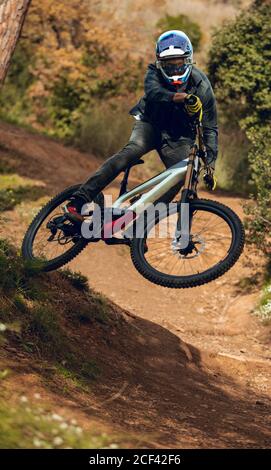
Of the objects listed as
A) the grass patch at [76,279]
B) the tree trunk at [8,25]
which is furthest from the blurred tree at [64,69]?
the tree trunk at [8,25]

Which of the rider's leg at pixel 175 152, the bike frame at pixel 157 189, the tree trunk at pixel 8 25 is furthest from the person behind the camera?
the tree trunk at pixel 8 25

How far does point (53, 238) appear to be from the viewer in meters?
8.10

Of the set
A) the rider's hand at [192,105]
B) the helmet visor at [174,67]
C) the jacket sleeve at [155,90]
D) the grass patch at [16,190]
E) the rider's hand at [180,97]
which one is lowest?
the rider's hand at [192,105]

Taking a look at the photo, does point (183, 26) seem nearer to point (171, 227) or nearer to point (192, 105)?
point (171, 227)

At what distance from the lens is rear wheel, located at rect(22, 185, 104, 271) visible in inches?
307

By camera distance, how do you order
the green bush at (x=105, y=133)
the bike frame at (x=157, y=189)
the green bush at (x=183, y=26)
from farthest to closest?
the green bush at (x=183, y=26), the green bush at (x=105, y=133), the bike frame at (x=157, y=189)

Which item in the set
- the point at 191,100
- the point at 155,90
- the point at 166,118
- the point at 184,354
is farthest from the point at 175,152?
the point at 184,354

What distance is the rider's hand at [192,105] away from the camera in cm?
699

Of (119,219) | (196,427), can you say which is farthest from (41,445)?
(119,219)

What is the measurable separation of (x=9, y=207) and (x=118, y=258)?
7.04 ft

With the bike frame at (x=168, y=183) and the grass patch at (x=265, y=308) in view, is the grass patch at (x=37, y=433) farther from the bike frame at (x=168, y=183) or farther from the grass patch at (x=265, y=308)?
the grass patch at (x=265, y=308)

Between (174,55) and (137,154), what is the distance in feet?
3.19

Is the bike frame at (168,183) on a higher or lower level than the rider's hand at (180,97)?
lower

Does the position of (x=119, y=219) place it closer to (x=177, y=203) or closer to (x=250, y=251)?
(x=177, y=203)
